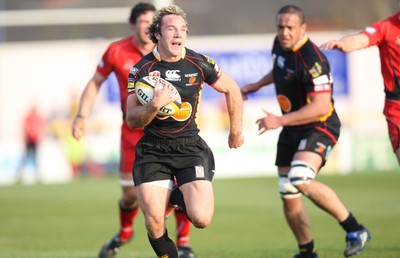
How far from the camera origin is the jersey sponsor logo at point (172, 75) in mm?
7893

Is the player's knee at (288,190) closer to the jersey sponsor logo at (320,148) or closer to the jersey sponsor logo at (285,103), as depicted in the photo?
the jersey sponsor logo at (320,148)

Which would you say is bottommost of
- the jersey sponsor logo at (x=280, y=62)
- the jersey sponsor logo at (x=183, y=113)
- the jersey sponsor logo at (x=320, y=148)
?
the jersey sponsor logo at (x=320, y=148)

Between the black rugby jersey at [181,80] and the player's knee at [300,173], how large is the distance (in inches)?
58.6

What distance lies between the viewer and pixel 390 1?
3350 cm

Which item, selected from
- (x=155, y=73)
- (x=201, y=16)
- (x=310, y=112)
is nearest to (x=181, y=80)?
(x=155, y=73)

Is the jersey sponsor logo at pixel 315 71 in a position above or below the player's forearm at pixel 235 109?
above

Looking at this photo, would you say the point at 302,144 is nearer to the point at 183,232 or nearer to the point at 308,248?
the point at 308,248

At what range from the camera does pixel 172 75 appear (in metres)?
7.91

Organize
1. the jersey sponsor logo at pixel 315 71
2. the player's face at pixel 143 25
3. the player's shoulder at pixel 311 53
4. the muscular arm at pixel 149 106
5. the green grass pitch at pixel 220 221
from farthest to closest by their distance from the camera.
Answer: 1. the green grass pitch at pixel 220 221
2. the player's face at pixel 143 25
3. the player's shoulder at pixel 311 53
4. the jersey sponsor logo at pixel 315 71
5. the muscular arm at pixel 149 106

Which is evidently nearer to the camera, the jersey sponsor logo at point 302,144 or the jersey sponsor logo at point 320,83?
the jersey sponsor logo at point 320,83

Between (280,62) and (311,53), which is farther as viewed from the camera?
(280,62)

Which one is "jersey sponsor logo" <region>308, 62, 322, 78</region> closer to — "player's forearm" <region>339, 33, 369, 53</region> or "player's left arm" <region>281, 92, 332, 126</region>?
"player's left arm" <region>281, 92, 332, 126</region>

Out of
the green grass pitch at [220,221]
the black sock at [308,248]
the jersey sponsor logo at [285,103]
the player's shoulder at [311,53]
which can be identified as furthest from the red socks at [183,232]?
the player's shoulder at [311,53]

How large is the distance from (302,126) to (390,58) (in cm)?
113
